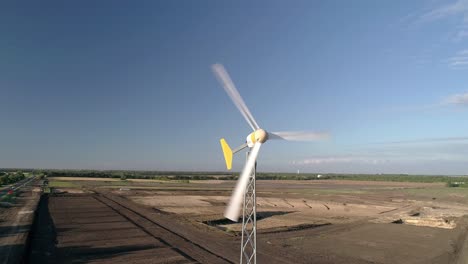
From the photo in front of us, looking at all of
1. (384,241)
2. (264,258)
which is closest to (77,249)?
(264,258)

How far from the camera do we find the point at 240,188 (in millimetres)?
13859

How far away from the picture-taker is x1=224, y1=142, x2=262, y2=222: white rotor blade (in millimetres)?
13164

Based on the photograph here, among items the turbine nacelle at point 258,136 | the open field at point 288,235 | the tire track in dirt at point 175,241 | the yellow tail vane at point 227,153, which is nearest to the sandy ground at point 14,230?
the open field at point 288,235

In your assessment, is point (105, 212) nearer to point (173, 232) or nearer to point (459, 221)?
point (173, 232)

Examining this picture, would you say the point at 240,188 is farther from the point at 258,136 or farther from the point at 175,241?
the point at 175,241

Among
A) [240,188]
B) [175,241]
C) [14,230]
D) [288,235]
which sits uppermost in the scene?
[240,188]

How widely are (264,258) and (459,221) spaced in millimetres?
37637

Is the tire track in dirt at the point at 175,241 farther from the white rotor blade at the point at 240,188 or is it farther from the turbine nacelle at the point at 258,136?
the turbine nacelle at the point at 258,136

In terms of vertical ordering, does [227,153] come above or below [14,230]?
above

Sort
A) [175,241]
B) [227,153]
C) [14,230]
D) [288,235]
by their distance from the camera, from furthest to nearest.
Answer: [288,235] < [14,230] < [175,241] < [227,153]

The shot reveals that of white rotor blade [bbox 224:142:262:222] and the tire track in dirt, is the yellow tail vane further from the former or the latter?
the tire track in dirt

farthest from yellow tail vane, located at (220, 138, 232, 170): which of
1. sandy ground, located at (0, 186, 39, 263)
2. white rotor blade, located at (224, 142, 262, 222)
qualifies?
sandy ground, located at (0, 186, 39, 263)

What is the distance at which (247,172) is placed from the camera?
14289 millimetres

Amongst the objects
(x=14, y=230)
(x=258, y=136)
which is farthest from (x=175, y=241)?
(x=258, y=136)
